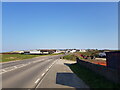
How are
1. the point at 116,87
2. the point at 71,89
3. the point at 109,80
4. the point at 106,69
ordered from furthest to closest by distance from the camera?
the point at 106,69
the point at 109,80
the point at 71,89
the point at 116,87

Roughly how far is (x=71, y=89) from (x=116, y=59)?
4.37 m

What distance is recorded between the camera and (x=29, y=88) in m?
10.4

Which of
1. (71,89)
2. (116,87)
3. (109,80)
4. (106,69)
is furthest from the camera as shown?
(106,69)

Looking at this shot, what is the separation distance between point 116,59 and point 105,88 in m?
3.21

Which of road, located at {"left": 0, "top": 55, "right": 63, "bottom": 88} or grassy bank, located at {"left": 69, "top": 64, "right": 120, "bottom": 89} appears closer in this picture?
grassy bank, located at {"left": 69, "top": 64, "right": 120, "bottom": 89}

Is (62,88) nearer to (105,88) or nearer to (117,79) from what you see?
(105,88)

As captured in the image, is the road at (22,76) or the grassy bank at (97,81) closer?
the grassy bank at (97,81)

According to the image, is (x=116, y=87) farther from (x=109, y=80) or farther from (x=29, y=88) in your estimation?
(x=29, y=88)

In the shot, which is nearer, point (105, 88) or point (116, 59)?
point (105, 88)

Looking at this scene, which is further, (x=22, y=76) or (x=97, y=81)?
(x=22, y=76)

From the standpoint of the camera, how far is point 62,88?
10633mm

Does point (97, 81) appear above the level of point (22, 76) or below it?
above

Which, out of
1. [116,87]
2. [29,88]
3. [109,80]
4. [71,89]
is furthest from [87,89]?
[29,88]

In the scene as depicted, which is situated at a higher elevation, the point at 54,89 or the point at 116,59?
the point at 116,59
